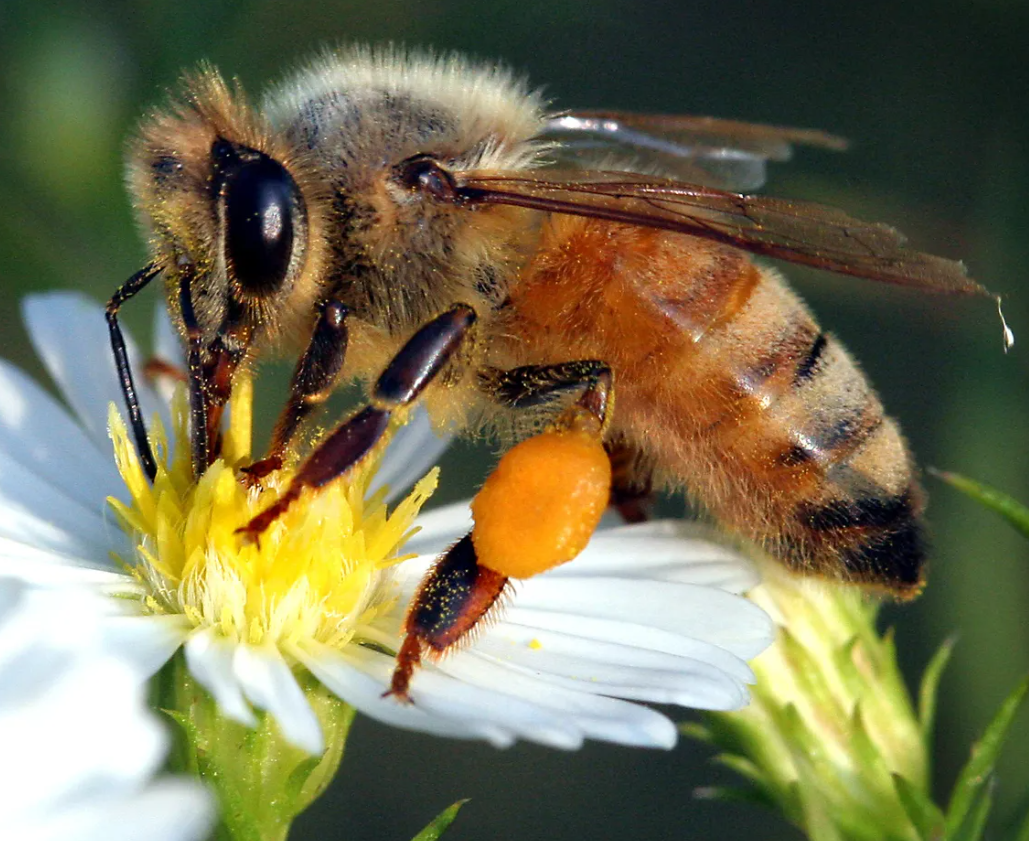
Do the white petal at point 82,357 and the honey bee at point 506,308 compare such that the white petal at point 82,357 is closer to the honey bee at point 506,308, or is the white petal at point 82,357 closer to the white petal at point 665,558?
the honey bee at point 506,308

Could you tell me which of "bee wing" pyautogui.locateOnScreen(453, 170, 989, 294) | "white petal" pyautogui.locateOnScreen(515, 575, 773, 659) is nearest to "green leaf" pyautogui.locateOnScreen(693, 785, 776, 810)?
"white petal" pyautogui.locateOnScreen(515, 575, 773, 659)

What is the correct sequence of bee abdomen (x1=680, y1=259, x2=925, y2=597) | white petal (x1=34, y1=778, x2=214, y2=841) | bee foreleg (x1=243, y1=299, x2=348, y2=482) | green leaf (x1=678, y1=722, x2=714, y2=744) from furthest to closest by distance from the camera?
green leaf (x1=678, y1=722, x2=714, y2=744) < bee abdomen (x1=680, y1=259, x2=925, y2=597) < bee foreleg (x1=243, y1=299, x2=348, y2=482) < white petal (x1=34, y1=778, x2=214, y2=841)

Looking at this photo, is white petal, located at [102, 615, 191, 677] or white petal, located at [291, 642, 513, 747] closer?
white petal, located at [291, 642, 513, 747]

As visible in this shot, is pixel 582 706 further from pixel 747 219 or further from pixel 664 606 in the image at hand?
pixel 747 219

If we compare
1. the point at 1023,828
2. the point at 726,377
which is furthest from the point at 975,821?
the point at 726,377

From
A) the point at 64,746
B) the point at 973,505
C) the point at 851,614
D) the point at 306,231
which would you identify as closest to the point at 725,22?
the point at 973,505

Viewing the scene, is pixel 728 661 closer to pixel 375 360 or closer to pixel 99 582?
pixel 375 360

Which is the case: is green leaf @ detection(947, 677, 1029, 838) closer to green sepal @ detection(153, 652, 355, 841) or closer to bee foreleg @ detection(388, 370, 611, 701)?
bee foreleg @ detection(388, 370, 611, 701)
